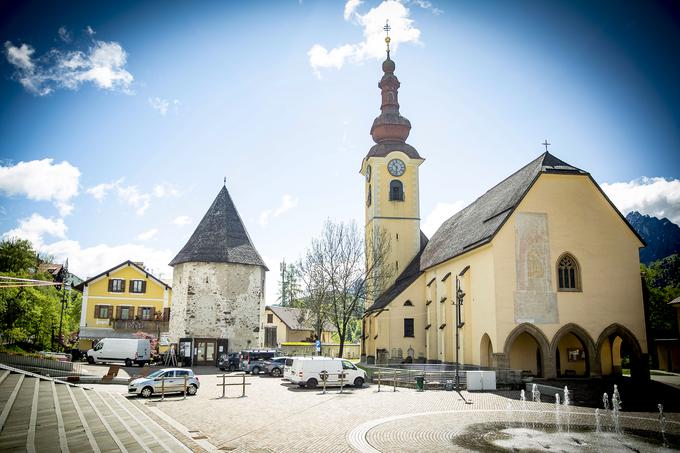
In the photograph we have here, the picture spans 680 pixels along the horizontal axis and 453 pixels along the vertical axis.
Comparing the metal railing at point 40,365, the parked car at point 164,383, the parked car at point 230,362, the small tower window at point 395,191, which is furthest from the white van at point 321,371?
the small tower window at point 395,191

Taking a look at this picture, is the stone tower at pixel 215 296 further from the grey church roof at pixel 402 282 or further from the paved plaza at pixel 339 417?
the paved plaza at pixel 339 417

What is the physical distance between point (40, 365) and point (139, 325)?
25.1 meters

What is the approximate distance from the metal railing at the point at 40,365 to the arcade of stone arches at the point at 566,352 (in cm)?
2271

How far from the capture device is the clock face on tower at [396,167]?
155ft

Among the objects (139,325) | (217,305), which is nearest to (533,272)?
(217,305)

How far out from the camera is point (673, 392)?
23.3 meters

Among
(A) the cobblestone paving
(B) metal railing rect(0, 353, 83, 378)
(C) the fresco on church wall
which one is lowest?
(A) the cobblestone paving

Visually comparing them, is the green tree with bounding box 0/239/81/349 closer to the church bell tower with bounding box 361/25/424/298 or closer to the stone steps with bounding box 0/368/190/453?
the stone steps with bounding box 0/368/190/453

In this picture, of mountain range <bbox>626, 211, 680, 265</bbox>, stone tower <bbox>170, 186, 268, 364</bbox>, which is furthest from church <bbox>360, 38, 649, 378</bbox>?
mountain range <bbox>626, 211, 680, 265</bbox>

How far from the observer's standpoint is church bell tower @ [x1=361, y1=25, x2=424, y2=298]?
46688mm

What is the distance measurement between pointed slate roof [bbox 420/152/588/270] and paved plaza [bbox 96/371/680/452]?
36.8ft

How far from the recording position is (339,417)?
16266 millimetres

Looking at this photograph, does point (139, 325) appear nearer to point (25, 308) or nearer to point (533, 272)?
point (25, 308)

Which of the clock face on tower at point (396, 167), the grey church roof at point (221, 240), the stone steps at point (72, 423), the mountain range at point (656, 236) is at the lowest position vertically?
the stone steps at point (72, 423)
